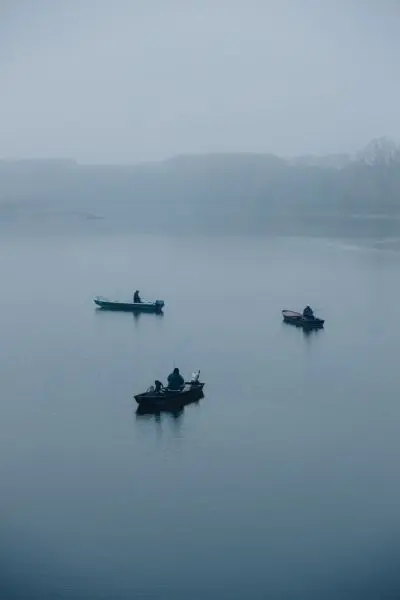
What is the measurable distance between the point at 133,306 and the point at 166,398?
10.7 metres

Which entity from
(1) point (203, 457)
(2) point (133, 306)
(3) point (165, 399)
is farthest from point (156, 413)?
(2) point (133, 306)

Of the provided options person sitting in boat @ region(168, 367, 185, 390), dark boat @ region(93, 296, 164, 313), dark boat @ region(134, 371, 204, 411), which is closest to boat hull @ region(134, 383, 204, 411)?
dark boat @ region(134, 371, 204, 411)

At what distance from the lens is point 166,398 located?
1290cm

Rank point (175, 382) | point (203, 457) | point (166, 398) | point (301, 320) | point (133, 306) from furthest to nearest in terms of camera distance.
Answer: point (133, 306), point (301, 320), point (175, 382), point (166, 398), point (203, 457)

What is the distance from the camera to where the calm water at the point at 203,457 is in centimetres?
823

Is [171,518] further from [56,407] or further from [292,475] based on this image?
[56,407]

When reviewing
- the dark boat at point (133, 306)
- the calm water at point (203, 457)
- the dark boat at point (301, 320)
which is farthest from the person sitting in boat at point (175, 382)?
the dark boat at point (133, 306)

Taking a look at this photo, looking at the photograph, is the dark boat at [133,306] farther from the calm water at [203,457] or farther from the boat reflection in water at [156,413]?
the boat reflection in water at [156,413]

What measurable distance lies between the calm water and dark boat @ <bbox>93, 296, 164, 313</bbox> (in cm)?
55

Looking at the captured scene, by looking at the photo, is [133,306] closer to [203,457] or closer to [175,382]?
[175,382]

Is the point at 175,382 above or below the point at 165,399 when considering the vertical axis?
above

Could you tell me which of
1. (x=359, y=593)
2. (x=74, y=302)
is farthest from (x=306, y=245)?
(x=359, y=593)

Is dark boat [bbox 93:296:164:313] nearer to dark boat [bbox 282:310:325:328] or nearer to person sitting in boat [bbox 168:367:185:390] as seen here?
dark boat [bbox 282:310:325:328]

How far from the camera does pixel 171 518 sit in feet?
30.7
